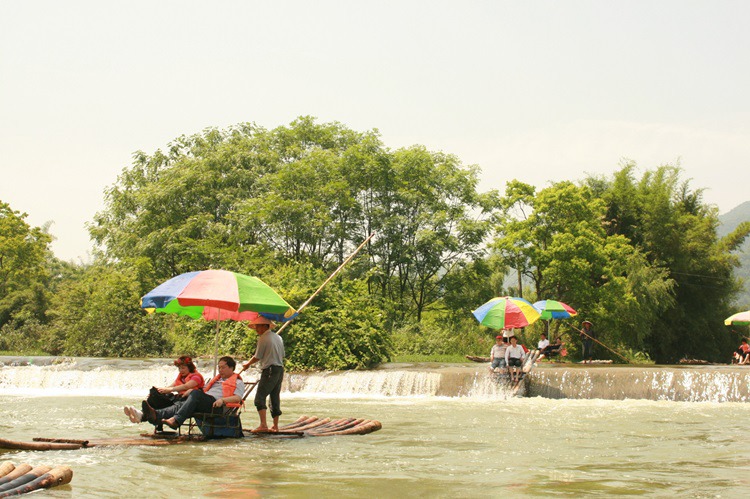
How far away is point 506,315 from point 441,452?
1067cm

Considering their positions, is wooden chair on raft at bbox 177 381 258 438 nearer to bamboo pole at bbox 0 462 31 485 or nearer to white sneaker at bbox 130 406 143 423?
white sneaker at bbox 130 406 143 423

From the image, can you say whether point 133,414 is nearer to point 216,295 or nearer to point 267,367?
point 216,295

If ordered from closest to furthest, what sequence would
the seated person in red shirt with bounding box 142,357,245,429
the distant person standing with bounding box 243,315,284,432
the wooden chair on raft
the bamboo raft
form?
the bamboo raft < the seated person in red shirt with bounding box 142,357,245,429 < the wooden chair on raft < the distant person standing with bounding box 243,315,284,432

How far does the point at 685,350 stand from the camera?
148 feet

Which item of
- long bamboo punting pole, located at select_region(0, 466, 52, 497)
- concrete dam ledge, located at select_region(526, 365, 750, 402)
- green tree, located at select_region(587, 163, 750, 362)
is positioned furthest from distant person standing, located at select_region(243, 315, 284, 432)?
green tree, located at select_region(587, 163, 750, 362)

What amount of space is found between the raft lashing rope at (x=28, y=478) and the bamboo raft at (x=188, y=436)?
2.08m

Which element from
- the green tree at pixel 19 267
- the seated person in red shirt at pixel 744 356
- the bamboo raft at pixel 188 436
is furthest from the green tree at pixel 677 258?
the bamboo raft at pixel 188 436

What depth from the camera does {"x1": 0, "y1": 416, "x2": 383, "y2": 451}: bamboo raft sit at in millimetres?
10305

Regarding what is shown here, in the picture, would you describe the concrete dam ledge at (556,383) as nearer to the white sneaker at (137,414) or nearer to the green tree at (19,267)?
the white sneaker at (137,414)

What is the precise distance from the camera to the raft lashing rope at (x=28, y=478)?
25.4 feet

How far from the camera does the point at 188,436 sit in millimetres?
11555

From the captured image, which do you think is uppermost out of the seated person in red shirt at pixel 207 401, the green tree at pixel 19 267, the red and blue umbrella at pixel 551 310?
the green tree at pixel 19 267

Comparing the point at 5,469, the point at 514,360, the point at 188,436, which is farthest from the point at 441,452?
the point at 514,360

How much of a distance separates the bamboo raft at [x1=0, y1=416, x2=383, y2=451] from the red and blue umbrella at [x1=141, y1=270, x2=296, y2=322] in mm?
1723
